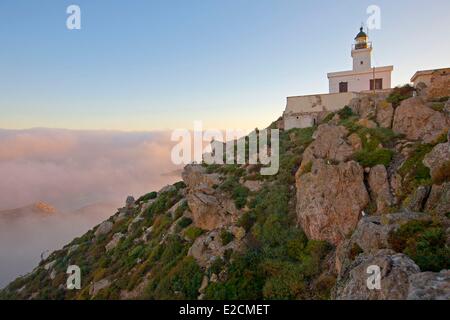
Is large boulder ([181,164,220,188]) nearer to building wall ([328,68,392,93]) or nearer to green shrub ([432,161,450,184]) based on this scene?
green shrub ([432,161,450,184])

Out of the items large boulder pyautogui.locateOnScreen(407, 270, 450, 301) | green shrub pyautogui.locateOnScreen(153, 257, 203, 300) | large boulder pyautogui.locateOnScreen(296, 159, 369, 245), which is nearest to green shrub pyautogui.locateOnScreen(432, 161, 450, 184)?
large boulder pyautogui.locateOnScreen(296, 159, 369, 245)

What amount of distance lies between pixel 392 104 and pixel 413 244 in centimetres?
1760

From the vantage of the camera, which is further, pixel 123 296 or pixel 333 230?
pixel 123 296

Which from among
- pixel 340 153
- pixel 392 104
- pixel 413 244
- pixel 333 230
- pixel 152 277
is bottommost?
pixel 152 277

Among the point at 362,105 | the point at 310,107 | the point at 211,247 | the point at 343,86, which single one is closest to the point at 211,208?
the point at 211,247

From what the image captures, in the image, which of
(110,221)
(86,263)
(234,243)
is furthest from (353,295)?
(110,221)

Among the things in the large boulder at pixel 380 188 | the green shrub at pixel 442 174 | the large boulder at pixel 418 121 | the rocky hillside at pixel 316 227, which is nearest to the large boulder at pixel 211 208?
the rocky hillside at pixel 316 227

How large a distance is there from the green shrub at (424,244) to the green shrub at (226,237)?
11.0m

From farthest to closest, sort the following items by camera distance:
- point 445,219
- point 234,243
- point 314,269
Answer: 1. point 234,243
2. point 314,269
3. point 445,219

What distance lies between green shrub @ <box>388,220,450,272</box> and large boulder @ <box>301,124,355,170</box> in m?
10.1

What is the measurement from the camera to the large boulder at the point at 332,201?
15570 millimetres

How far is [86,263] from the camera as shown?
2927 cm

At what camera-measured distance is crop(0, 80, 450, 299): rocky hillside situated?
8305 millimetres

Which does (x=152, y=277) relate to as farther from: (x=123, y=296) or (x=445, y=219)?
(x=445, y=219)
